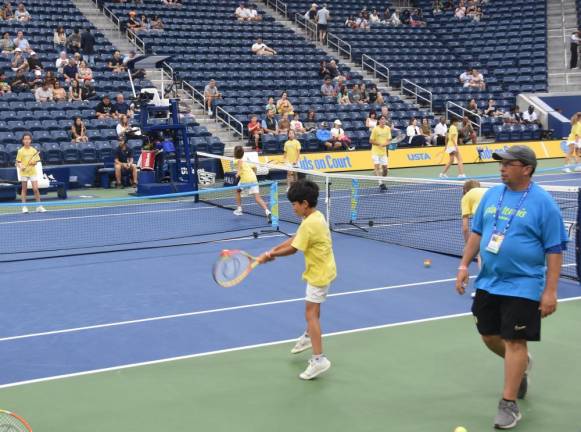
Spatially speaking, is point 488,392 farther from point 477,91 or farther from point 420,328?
point 477,91

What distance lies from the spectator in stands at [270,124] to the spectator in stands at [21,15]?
958 cm

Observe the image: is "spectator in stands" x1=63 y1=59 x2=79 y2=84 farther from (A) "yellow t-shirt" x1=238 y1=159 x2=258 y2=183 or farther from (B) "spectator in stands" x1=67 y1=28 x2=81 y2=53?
(A) "yellow t-shirt" x1=238 y1=159 x2=258 y2=183

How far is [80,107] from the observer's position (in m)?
25.9

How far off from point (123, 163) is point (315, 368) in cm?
1686

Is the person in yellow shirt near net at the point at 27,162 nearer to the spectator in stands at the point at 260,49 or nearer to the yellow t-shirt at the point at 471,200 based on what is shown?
the yellow t-shirt at the point at 471,200

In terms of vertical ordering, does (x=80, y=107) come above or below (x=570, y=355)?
above

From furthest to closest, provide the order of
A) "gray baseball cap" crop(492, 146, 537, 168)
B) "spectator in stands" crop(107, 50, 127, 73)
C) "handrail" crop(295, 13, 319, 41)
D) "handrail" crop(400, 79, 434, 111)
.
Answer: "handrail" crop(295, 13, 319, 41) → "handrail" crop(400, 79, 434, 111) → "spectator in stands" crop(107, 50, 127, 73) → "gray baseball cap" crop(492, 146, 537, 168)

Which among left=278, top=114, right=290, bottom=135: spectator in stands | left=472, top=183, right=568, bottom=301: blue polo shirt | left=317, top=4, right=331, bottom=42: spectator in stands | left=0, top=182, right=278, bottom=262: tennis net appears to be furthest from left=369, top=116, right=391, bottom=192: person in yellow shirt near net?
left=472, top=183, right=568, bottom=301: blue polo shirt

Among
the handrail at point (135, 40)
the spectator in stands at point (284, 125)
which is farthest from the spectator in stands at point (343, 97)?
the handrail at point (135, 40)

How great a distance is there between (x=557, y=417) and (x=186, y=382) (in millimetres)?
3251

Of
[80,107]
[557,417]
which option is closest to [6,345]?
[557,417]

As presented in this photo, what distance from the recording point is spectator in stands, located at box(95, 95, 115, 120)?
25.6m

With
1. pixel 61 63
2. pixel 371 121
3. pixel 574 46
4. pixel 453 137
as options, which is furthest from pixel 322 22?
pixel 453 137

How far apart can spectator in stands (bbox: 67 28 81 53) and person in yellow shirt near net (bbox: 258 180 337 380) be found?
22780 millimetres
